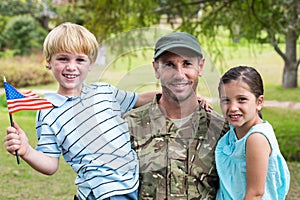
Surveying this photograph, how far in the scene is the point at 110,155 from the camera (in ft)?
6.71

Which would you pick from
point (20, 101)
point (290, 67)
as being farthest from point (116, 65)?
point (290, 67)

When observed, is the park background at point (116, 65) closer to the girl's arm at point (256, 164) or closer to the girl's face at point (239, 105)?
the girl's face at point (239, 105)

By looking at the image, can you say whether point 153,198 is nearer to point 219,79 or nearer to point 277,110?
point 219,79

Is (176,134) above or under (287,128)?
above

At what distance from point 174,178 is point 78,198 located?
1.23 ft

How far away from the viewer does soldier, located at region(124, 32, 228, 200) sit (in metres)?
2.08

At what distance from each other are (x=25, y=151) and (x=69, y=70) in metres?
0.33

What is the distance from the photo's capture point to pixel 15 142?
76.4 inches

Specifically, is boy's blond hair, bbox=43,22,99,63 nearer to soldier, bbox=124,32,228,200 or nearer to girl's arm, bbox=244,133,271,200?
soldier, bbox=124,32,228,200

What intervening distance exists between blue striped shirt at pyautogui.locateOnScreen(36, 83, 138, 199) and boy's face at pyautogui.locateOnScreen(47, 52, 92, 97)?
4 cm

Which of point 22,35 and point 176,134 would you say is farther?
point 22,35

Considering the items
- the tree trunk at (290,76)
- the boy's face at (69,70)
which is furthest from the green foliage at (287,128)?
the boy's face at (69,70)

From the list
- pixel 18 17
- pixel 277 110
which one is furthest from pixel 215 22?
pixel 18 17

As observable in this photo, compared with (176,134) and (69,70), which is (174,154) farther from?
(69,70)
